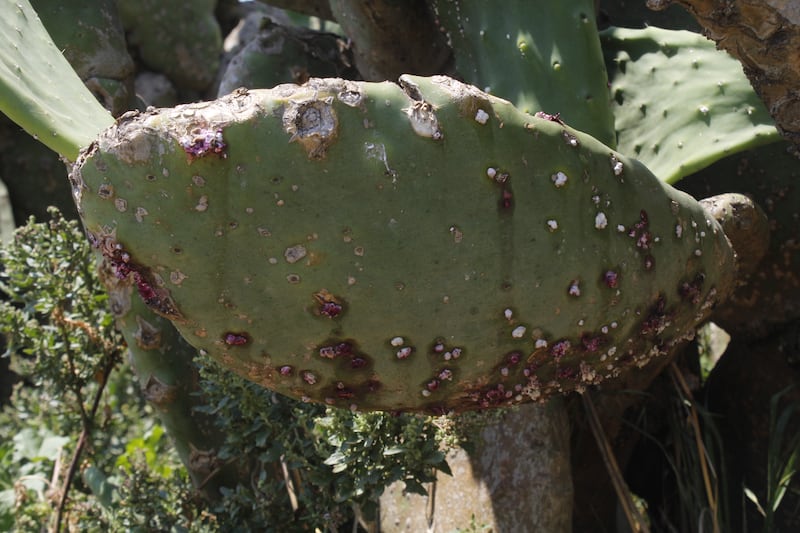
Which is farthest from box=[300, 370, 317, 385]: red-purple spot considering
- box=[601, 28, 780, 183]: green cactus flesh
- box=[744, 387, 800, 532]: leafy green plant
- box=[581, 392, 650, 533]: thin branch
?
box=[744, 387, 800, 532]: leafy green plant

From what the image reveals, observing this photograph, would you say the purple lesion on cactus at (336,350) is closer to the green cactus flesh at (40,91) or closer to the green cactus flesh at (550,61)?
the green cactus flesh at (40,91)

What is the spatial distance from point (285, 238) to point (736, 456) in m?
1.41

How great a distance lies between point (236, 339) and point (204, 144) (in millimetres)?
224

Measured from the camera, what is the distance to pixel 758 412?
6.72 feet

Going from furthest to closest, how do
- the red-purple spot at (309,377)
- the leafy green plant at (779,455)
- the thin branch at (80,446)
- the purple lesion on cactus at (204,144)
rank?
1. the thin branch at (80,446)
2. the leafy green plant at (779,455)
3. the red-purple spot at (309,377)
4. the purple lesion on cactus at (204,144)

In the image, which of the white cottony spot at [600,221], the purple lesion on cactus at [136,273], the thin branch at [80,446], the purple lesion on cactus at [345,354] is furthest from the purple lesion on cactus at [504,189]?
the thin branch at [80,446]

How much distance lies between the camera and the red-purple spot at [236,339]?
1097 millimetres

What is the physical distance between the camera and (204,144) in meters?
1.02

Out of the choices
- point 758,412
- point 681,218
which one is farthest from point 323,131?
point 758,412

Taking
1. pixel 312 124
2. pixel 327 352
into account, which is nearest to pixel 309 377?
pixel 327 352

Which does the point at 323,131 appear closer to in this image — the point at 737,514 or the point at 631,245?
the point at 631,245

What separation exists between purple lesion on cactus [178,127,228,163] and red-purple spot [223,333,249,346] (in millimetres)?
204

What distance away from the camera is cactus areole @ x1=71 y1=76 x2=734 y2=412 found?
104 cm

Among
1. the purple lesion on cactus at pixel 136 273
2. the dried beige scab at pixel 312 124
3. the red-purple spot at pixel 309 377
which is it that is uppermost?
the dried beige scab at pixel 312 124
